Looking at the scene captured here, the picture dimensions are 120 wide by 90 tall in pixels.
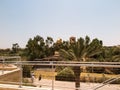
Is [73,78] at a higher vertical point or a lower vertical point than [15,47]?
lower

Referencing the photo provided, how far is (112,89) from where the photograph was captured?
5.44 m

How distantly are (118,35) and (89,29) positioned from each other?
5208 mm

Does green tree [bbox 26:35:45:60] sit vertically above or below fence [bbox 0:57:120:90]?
above

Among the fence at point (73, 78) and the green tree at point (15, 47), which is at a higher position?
the green tree at point (15, 47)

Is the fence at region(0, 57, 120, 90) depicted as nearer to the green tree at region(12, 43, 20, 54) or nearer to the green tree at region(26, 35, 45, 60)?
the green tree at region(26, 35, 45, 60)

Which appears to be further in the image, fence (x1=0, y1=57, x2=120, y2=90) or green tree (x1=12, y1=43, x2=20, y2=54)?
green tree (x1=12, y1=43, x2=20, y2=54)

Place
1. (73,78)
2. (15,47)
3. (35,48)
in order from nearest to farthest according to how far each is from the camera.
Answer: (73,78)
(35,48)
(15,47)

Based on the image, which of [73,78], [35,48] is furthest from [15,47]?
[73,78]

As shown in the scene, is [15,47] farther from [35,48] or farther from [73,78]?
[73,78]

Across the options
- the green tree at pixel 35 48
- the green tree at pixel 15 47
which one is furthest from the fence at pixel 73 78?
the green tree at pixel 15 47

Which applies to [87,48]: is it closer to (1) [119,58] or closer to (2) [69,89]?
(1) [119,58]

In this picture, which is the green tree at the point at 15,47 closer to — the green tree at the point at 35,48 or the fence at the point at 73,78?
the green tree at the point at 35,48

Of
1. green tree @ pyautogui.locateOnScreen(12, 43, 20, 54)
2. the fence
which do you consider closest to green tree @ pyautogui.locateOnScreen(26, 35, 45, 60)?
green tree @ pyautogui.locateOnScreen(12, 43, 20, 54)

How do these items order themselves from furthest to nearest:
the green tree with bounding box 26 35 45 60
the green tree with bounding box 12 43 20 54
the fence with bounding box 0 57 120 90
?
1. the green tree with bounding box 12 43 20 54
2. the green tree with bounding box 26 35 45 60
3. the fence with bounding box 0 57 120 90
